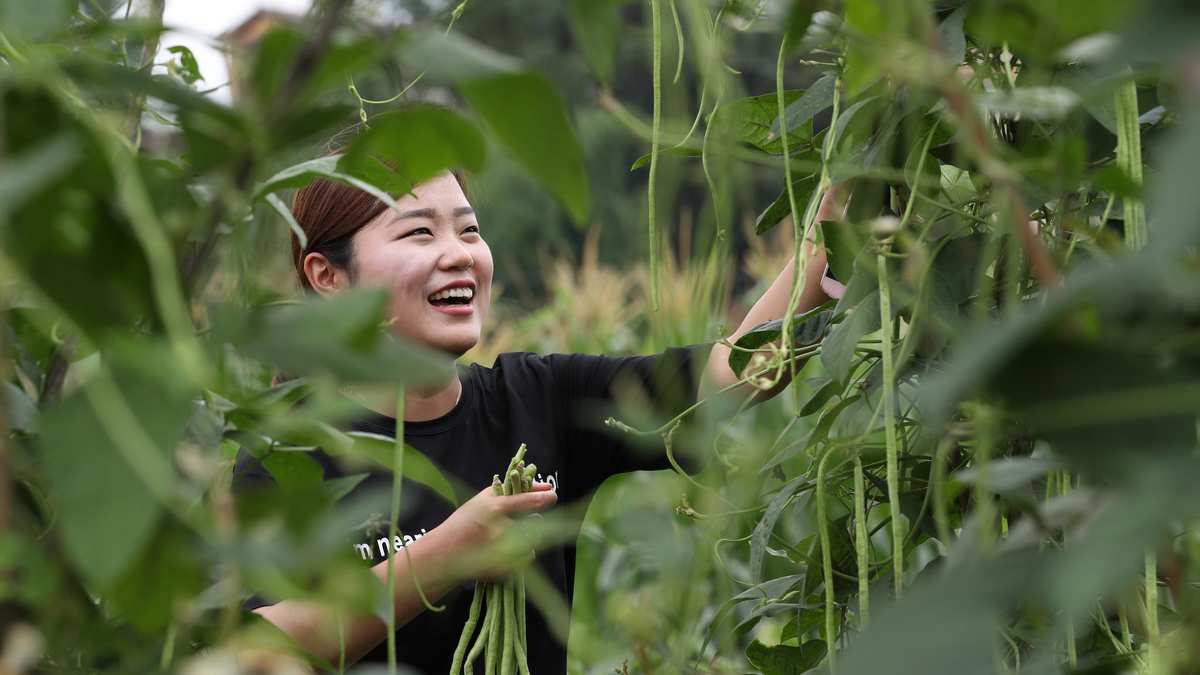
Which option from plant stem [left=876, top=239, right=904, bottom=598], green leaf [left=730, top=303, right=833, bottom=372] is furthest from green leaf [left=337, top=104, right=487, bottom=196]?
green leaf [left=730, top=303, right=833, bottom=372]

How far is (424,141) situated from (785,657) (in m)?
0.55

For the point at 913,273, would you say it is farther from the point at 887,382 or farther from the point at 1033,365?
the point at 1033,365

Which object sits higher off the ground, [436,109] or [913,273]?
[436,109]

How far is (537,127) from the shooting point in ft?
1.09

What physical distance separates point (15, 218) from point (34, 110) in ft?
0.15

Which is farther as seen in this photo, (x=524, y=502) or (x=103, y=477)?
(x=524, y=502)

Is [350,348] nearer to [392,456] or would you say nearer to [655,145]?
[392,456]

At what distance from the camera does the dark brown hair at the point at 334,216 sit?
1.33 metres

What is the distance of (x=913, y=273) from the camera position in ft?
2.15

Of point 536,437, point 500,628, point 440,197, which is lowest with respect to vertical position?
point 536,437

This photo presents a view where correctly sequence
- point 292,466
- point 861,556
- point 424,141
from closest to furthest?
point 424,141
point 292,466
point 861,556

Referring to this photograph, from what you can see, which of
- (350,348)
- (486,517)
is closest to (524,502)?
(486,517)

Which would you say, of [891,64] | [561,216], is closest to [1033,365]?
[891,64]

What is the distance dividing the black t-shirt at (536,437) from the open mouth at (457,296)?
0.26 feet
